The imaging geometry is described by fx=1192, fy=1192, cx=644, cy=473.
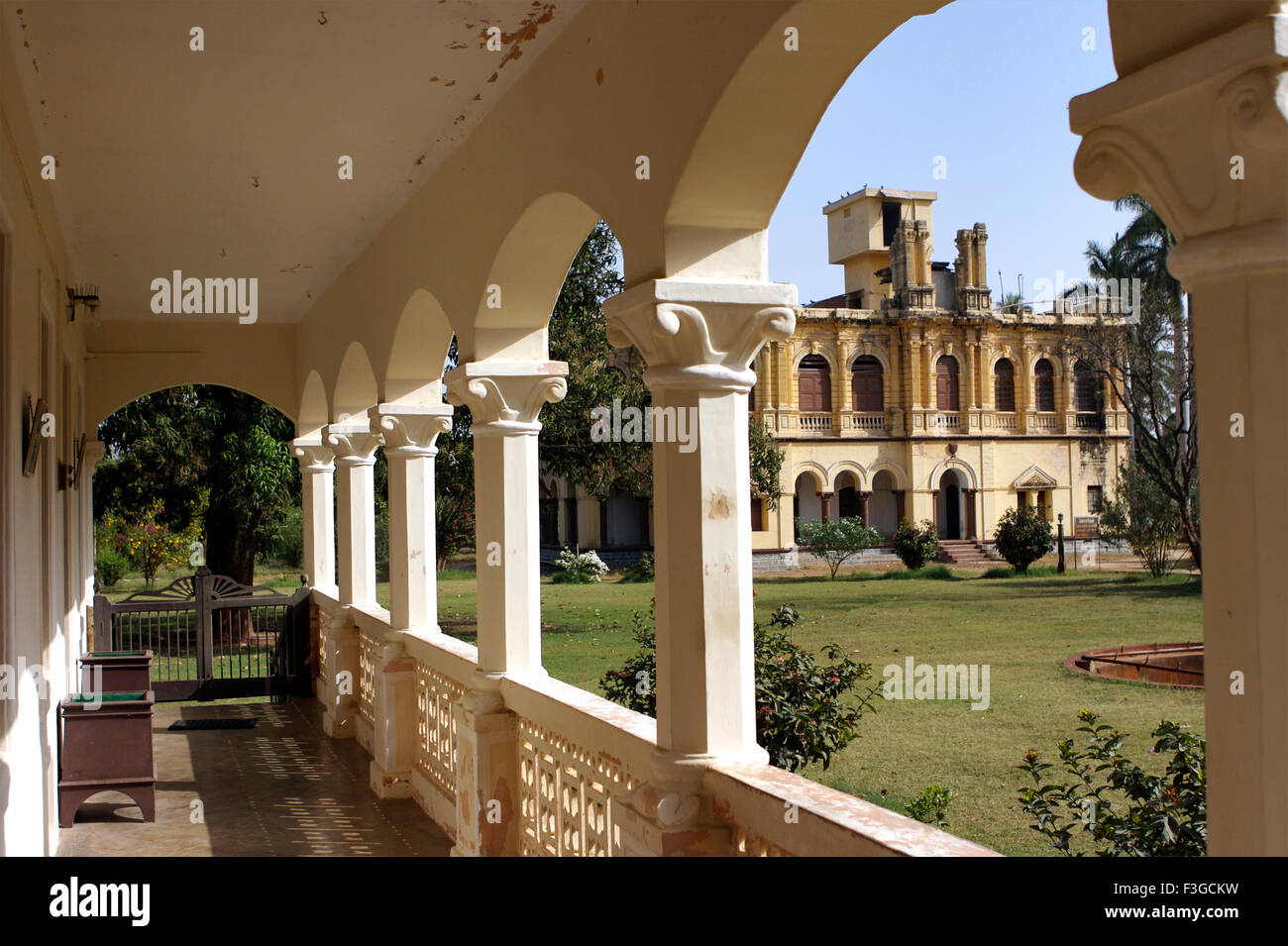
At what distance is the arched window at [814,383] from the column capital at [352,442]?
3069 centimetres

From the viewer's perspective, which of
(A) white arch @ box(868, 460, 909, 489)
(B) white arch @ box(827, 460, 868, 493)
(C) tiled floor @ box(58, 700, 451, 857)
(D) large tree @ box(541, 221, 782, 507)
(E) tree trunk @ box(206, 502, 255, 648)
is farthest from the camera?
(A) white arch @ box(868, 460, 909, 489)

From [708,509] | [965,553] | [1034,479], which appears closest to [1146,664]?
[708,509]

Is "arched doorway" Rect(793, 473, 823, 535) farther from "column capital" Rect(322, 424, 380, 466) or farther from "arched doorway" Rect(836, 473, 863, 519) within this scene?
"column capital" Rect(322, 424, 380, 466)

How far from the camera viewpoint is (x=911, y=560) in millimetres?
37781

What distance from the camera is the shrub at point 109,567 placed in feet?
119

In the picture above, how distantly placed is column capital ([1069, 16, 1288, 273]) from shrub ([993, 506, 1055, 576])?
115 ft

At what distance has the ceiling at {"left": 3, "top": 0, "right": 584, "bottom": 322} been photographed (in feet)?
16.1

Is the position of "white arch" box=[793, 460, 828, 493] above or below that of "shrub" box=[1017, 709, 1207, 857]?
above

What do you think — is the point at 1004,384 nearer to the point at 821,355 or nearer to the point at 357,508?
the point at 821,355

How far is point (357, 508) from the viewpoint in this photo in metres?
11.0
